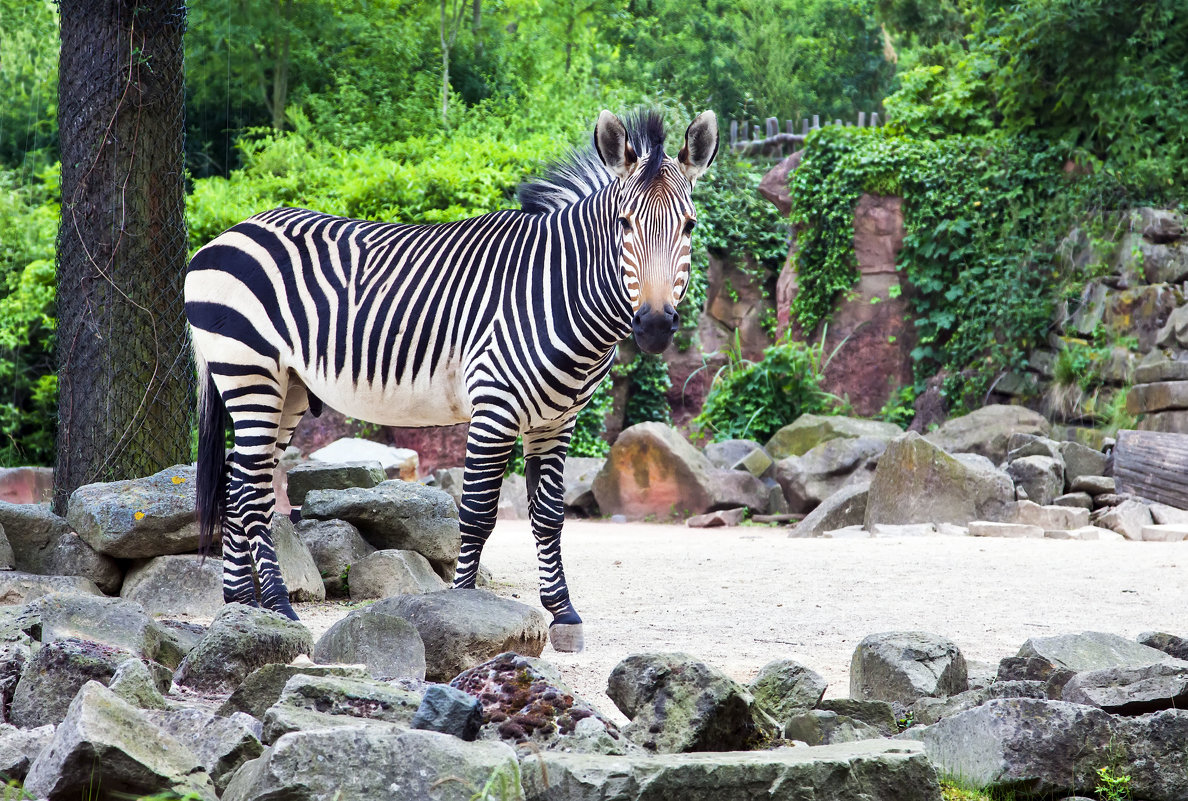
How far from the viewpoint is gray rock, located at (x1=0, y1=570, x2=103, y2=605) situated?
449cm

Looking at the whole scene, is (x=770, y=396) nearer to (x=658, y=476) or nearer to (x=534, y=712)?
(x=658, y=476)

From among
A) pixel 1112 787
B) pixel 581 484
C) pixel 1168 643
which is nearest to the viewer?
pixel 1112 787

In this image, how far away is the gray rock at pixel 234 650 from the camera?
3.04 metres

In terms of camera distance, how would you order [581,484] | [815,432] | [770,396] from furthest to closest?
[770,396] < [815,432] < [581,484]

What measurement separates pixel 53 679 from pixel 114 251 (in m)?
3.60

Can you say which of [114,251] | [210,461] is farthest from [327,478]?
[114,251]

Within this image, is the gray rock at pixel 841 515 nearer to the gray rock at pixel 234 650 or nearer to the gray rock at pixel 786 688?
the gray rock at pixel 786 688

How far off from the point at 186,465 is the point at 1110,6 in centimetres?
1286

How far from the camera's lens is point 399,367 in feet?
15.2

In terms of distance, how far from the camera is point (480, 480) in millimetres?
4391

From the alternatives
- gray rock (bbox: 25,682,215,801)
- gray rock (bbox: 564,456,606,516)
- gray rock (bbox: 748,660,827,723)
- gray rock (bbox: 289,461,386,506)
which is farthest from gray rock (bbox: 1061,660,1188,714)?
gray rock (bbox: 564,456,606,516)

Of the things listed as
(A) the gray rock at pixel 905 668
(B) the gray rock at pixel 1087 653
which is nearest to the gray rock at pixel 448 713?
(A) the gray rock at pixel 905 668

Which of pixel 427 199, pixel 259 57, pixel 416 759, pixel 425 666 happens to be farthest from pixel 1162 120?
pixel 259 57

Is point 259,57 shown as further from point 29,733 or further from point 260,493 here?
point 29,733
